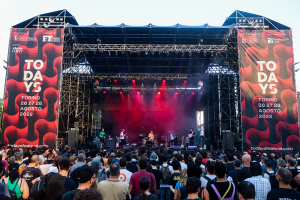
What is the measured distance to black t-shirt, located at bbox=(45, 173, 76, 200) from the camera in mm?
3025

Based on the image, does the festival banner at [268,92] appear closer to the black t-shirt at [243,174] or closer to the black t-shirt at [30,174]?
the black t-shirt at [243,174]

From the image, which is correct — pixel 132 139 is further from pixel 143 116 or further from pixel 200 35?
pixel 200 35

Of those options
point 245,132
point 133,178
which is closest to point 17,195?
point 133,178

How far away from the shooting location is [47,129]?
1333cm

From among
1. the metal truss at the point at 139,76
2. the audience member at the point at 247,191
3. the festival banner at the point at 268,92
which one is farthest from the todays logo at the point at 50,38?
the audience member at the point at 247,191

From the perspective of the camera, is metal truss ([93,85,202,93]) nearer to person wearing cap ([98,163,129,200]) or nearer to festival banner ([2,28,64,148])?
festival banner ([2,28,64,148])

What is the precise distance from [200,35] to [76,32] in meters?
7.91

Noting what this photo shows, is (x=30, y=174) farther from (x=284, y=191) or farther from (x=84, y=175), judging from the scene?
(x=284, y=191)

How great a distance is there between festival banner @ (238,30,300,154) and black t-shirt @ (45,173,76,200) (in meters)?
11.8

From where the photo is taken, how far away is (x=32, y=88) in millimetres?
13758

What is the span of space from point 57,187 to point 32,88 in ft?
39.9

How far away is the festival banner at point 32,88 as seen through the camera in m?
13.2

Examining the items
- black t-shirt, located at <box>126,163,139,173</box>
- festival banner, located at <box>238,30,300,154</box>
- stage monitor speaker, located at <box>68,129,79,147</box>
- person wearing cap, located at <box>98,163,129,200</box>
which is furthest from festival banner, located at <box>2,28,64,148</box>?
person wearing cap, located at <box>98,163,129,200</box>

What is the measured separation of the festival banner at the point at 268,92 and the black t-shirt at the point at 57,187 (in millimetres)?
11788
